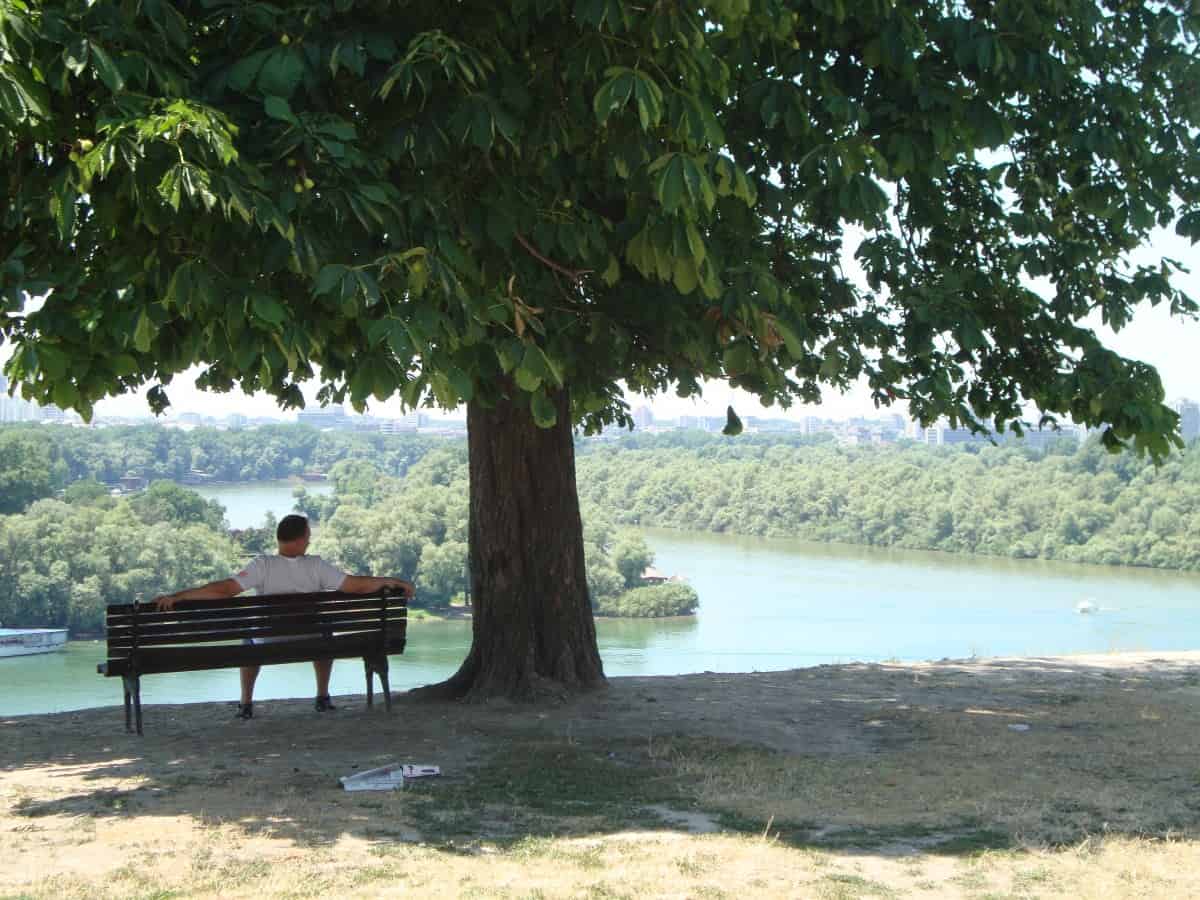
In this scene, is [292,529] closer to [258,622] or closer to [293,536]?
[293,536]

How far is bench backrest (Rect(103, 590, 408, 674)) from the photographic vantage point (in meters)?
6.70

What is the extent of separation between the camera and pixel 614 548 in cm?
5719

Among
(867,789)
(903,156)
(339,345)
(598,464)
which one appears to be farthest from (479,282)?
(598,464)

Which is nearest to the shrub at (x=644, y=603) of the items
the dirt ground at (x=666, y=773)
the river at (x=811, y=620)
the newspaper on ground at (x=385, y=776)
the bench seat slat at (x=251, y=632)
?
the river at (x=811, y=620)

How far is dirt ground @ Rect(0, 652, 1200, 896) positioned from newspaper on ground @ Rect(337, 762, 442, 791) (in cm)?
9

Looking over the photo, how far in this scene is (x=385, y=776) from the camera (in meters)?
5.72

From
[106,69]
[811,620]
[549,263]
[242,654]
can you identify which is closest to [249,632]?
[242,654]

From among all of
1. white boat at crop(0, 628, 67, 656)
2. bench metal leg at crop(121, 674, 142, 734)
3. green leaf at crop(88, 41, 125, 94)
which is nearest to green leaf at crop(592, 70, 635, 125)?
green leaf at crop(88, 41, 125, 94)

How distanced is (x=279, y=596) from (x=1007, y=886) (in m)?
4.06

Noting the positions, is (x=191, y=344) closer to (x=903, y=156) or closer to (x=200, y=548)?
(x=903, y=156)

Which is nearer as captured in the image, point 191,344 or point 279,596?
point 191,344

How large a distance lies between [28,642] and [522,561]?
3503cm

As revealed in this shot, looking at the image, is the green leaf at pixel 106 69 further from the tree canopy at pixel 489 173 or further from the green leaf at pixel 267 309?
the green leaf at pixel 267 309

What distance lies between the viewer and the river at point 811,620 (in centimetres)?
3678
